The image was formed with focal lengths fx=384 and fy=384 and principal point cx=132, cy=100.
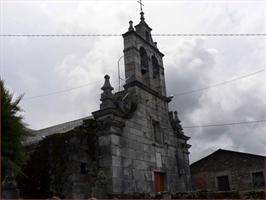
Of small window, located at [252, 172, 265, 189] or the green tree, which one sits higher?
the green tree

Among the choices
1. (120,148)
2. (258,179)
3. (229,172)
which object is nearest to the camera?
(120,148)

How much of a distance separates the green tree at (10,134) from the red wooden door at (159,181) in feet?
31.6

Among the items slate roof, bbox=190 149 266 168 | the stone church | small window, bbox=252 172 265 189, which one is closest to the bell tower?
the stone church

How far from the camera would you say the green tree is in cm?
977

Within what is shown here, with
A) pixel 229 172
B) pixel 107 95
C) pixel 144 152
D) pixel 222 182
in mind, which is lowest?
pixel 222 182

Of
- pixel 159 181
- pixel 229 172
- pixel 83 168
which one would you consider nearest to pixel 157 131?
pixel 159 181

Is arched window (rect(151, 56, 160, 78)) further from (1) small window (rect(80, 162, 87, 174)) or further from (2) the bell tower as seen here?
(1) small window (rect(80, 162, 87, 174))

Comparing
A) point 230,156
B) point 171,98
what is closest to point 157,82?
point 171,98

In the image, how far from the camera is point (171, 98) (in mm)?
21891

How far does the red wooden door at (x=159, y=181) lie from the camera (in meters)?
18.9

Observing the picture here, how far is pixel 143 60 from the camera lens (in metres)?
20.8

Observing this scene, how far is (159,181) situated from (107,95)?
5.50 meters

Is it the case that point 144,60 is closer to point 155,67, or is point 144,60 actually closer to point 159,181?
point 155,67

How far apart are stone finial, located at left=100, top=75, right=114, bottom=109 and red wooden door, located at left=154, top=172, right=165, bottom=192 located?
465 centimetres
